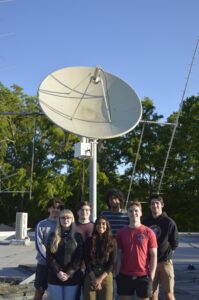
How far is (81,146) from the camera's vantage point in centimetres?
915

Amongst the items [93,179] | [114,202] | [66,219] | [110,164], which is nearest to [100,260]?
[66,219]

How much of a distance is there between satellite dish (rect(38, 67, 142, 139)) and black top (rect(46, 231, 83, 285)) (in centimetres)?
433

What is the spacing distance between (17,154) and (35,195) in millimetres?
4454

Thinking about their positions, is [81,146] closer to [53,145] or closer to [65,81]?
[65,81]

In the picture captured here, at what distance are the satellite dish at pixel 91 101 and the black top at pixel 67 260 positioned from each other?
433cm

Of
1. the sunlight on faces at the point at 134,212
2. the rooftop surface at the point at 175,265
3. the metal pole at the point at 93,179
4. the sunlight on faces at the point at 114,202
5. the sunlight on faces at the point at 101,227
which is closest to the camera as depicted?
the sunlight on faces at the point at 101,227

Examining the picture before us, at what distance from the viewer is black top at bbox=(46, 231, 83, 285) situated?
5.10 meters

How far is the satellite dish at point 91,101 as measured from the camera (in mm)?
9523

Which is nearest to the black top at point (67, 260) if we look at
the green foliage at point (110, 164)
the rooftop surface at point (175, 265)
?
the rooftop surface at point (175, 265)

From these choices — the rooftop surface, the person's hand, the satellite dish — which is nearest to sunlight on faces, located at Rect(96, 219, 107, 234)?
the person's hand

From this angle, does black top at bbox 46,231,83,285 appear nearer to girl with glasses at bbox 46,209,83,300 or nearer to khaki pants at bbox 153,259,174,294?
girl with glasses at bbox 46,209,83,300

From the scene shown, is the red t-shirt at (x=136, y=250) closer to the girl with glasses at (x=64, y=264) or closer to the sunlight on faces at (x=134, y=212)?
the sunlight on faces at (x=134, y=212)

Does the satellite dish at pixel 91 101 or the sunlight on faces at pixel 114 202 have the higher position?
the satellite dish at pixel 91 101

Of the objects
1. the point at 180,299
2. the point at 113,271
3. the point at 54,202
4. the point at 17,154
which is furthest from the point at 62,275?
the point at 17,154
